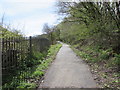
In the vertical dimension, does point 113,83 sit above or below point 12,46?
below

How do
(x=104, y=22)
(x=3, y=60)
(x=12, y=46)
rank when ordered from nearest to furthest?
(x=3, y=60) → (x=12, y=46) → (x=104, y=22)

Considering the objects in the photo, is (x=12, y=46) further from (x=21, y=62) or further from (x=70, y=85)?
(x=70, y=85)

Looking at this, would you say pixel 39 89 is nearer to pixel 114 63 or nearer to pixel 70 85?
pixel 70 85

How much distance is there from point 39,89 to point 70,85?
111 centimetres

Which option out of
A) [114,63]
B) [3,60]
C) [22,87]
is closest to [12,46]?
[3,60]

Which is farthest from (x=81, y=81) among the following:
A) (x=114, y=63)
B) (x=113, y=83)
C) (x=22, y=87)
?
(x=114, y=63)

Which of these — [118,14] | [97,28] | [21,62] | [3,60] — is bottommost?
[21,62]

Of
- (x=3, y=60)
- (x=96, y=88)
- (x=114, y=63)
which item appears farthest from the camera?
(x=114, y=63)

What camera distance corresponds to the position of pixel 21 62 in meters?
6.44

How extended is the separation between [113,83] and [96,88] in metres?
0.82

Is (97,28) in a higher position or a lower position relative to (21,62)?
higher

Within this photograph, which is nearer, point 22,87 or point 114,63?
point 22,87

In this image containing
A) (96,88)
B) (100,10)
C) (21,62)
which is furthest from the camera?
(100,10)

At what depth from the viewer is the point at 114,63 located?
279 inches
